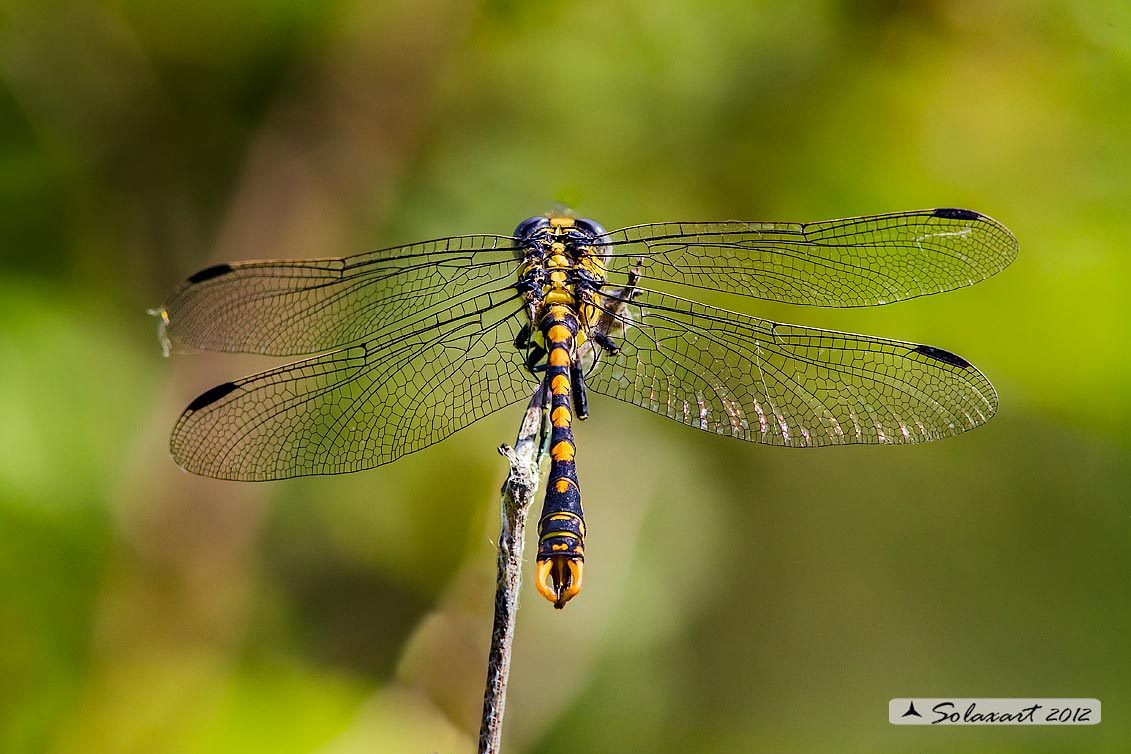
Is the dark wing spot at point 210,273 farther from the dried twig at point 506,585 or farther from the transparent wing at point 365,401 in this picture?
the dried twig at point 506,585

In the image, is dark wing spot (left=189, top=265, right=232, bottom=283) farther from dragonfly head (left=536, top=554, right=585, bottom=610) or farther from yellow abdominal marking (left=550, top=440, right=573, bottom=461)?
dragonfly head (left=536, top=554, right=585, bottom=610)

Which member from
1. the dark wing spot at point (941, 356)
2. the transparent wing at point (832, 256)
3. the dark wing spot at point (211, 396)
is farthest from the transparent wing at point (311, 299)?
the dark wing spot at point (941, 356)

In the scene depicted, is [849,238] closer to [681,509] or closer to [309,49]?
[681,509]

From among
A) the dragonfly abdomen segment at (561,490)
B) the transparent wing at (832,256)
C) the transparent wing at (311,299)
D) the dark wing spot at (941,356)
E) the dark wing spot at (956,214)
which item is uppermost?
the dark wing spot at (956,214)

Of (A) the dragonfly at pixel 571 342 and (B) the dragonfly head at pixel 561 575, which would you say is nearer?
(B) the dragonfly head at pixel 561 575

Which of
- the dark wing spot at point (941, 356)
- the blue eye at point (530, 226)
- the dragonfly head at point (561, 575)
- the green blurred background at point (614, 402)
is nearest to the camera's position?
the dragonfly head at point (561, 575)

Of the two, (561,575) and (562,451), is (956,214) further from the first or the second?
(561,575)
